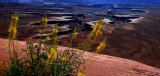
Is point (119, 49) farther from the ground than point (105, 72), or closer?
closer

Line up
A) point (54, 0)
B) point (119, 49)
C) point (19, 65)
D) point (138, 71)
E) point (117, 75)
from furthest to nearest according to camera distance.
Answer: point (54, 0) → point (119, 49) → point (138, 71) → point (117, 75) → point (19, 65)

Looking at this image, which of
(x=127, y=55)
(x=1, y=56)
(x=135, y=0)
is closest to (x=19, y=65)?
(x=1, y=56)

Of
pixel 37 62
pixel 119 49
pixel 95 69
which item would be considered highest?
pixel 37 62

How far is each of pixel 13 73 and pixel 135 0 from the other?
134950mm

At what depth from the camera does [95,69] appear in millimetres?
4199

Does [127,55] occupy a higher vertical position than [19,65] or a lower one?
lower

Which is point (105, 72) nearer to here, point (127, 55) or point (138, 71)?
point (138, 71)

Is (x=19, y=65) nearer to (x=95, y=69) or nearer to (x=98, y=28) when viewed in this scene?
(x=98, y=28)

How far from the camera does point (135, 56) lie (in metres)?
10.9

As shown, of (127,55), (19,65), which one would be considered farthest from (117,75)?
(127,55)

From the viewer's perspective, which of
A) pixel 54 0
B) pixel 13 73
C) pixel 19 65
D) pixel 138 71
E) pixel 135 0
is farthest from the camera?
pixel 135 0

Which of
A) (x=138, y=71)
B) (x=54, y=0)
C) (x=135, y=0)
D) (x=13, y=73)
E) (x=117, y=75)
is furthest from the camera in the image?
(x=135, y=0)

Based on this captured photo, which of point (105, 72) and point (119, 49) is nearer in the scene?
point (105, 72)

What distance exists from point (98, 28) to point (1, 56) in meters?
2.68
